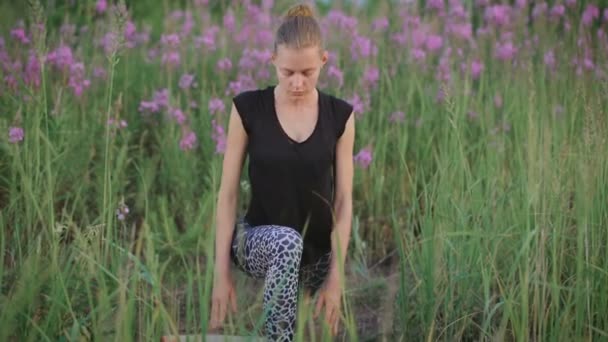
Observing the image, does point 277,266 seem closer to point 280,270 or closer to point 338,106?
point 280,270

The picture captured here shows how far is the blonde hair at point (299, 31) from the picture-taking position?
2.53 m

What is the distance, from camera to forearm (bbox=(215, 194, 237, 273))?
270cm

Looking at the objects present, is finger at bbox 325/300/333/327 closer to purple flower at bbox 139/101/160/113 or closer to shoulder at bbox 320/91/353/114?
shoulder at bbox 320/91/353/114

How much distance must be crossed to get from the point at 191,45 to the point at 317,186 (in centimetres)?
262

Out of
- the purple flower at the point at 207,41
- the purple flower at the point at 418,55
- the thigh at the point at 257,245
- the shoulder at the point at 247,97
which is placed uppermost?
the purple flower at the point at 207,41

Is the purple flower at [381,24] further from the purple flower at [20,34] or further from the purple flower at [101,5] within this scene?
the purple flower at [20,34]

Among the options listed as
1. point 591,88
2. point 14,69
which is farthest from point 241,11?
point 591,88

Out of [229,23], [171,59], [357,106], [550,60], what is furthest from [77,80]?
[550,60]

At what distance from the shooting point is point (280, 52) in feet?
8.42

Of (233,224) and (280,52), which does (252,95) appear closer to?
(280,52)

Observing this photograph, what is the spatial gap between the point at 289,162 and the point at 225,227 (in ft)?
1.01

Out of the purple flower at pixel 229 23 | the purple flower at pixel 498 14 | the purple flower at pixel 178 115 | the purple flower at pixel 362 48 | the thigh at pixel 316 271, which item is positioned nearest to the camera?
the thigh at pixel 316 271

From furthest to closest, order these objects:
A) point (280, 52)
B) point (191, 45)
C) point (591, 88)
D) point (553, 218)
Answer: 1. point (191, 45)
2. point (591, 88)
3. point (553, 218)
4. point (280, 52)

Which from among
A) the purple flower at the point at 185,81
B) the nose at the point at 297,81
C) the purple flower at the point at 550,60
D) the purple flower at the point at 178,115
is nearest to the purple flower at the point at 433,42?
the purple flower at the point at 550,60
